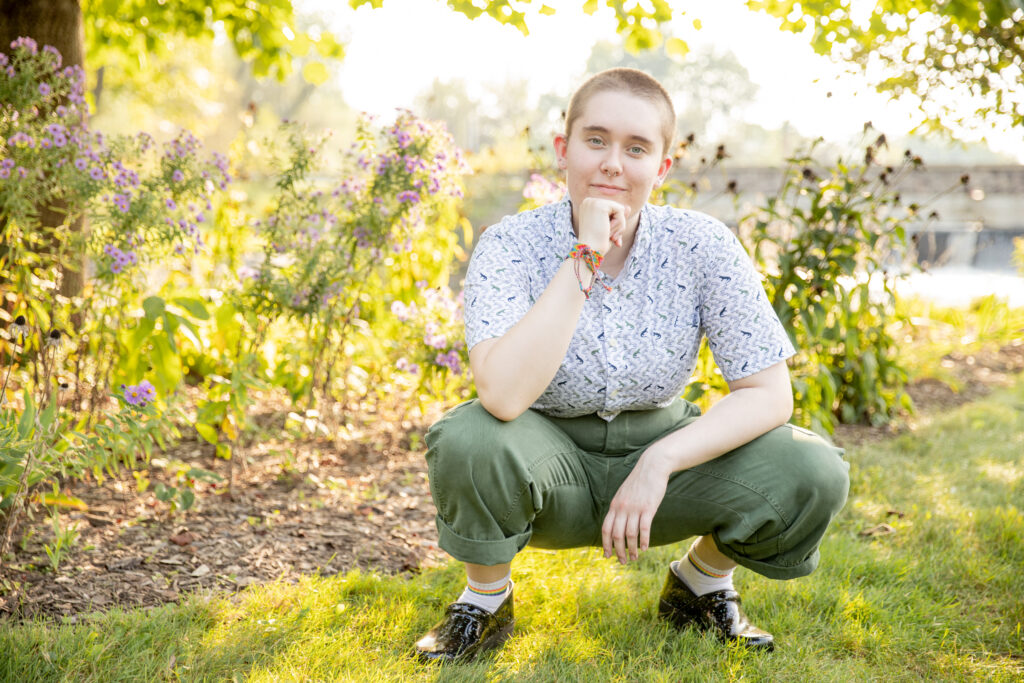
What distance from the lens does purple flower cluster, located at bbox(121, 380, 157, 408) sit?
6.92ft

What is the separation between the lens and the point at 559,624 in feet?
6.54

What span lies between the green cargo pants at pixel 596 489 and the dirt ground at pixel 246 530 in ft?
2.26

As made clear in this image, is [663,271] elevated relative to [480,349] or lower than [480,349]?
elevated

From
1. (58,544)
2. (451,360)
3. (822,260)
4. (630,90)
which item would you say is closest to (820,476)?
(630,90)

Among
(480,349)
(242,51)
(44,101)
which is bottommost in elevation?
(480,349)

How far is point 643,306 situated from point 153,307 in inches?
66.8

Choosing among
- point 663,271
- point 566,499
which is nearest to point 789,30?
point 663,271

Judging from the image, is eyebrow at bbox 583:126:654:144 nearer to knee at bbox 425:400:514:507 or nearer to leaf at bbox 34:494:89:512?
knee at bbox 425:400:514:507

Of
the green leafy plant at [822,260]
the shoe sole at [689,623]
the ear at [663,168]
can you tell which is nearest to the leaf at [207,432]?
the shoe sole at [689,623]

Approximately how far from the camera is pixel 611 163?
187 cm

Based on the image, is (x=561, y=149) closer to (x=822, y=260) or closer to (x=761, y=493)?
(x=761, y=493)

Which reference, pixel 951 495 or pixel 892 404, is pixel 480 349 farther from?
pixel 892 404

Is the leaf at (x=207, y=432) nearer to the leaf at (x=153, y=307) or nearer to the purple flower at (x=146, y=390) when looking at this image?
the leaf at (x=153, y=307)

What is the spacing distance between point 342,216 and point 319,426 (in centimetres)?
84
